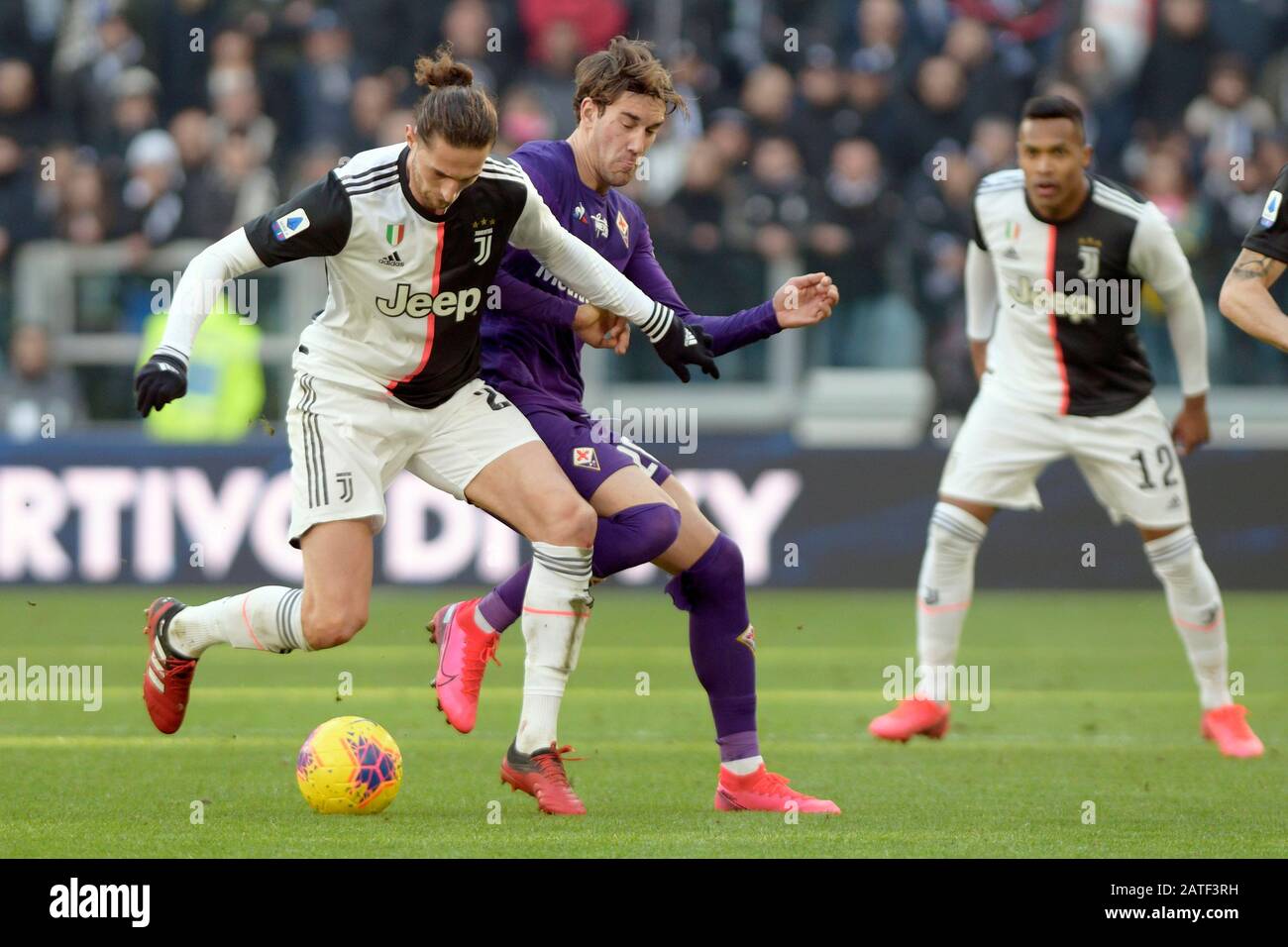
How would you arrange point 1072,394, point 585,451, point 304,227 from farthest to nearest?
point 1072,394 < point 585,451 < point 304,227

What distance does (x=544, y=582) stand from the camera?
21.5ft

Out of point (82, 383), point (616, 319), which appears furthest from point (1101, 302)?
point (82, 383)

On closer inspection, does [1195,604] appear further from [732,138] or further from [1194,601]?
[732,138]

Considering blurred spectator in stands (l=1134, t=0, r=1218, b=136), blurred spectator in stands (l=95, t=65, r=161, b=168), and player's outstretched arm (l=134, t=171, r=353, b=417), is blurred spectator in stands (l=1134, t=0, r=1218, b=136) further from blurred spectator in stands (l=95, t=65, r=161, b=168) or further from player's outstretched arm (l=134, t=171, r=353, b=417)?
player's outstretched arm (l=134, t=171, r=353, b=417)

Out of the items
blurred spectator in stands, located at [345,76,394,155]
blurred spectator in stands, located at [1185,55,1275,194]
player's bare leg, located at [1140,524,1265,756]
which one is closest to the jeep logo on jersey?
player's bare leg, located at [1140,524,1265,756]

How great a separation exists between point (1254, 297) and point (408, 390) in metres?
2.63

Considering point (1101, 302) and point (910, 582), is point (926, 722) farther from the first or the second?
point (910, 582)

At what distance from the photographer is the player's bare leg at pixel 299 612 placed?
6.38 m

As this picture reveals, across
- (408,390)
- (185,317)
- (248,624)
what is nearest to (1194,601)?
(408,390)

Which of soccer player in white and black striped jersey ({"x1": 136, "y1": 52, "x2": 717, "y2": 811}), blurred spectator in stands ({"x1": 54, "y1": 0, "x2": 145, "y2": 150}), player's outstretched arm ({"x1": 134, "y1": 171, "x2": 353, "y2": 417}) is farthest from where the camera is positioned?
blurred spectator in stands ({"x1": 54, "y1": 0, "x2": 145, "y2": 150})

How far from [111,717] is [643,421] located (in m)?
5.58

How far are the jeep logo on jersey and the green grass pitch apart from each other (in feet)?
5.07

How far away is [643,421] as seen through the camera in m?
13.7

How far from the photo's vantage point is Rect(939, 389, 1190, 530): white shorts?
8453 millimetres
